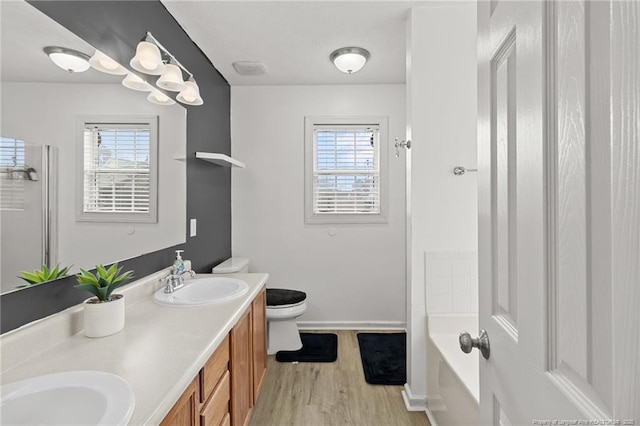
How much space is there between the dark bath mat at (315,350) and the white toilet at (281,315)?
0.21ft

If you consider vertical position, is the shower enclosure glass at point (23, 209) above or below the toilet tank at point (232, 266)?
above

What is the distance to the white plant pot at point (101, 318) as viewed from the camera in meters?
1.19

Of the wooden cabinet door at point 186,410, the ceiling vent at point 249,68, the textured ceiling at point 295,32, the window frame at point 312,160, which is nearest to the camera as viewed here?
the wooden cabinet door at point 186,410

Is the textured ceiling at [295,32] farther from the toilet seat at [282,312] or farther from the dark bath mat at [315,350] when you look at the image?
the dark bath mat at [315,350]

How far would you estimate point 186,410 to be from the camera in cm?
100

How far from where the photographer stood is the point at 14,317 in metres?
1.04

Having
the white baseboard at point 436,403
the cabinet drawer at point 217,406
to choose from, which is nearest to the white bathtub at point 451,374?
the white baseboard at point 436,403

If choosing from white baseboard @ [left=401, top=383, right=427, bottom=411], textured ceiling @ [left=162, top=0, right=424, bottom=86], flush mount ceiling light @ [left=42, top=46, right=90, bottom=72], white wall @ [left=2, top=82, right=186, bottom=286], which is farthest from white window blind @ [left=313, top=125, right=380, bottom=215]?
flush mount ceiling light @ [left=42, top=46, right=90, bottom=72]

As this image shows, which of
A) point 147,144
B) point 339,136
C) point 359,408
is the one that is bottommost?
point 359,408

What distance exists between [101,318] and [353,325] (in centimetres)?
256

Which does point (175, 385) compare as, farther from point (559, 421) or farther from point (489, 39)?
point (489, 39)

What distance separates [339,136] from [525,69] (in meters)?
2.82

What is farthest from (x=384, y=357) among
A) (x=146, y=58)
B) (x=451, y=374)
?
(x=146, y=58)

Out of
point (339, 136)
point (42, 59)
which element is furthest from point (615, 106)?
point (339, 136)
